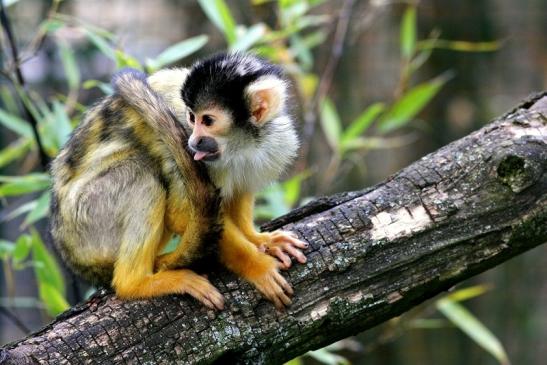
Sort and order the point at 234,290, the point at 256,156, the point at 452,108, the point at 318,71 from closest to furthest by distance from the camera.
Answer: the point at 234,290 → the point at 256,156 → the point at 318,71 → the point at 452,108

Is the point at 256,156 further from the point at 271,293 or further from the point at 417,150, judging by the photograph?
the point at 417,150

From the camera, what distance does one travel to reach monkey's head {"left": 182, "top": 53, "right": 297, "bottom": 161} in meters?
2.88

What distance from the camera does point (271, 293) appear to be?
2684 mm

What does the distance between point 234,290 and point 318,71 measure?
10.8 ft

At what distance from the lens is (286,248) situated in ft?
9.25

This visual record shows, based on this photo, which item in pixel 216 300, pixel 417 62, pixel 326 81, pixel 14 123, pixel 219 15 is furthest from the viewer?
pixel 417 62

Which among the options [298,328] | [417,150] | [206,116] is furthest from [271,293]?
[417,150]

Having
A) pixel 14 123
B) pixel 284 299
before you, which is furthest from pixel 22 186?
pixel 284 299

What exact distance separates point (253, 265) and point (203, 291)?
0.22 meters

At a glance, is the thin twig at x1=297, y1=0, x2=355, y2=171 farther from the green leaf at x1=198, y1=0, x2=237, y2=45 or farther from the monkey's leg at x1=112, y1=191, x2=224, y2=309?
the monkey's leg at x1=112, y1=191, x2=224, y2=309

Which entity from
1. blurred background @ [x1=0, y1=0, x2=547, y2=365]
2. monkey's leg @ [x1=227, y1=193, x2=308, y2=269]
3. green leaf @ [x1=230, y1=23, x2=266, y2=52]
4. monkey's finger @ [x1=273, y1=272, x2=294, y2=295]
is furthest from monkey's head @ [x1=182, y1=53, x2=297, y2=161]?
blurred background @ [x1=0, y1=0, x2=547, y2=365]

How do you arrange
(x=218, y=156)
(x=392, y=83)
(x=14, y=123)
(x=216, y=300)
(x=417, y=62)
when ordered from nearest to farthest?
(x=216, y=300) → (x=218, y=156) → (x=14, y=123) → (x=417, y=62) → (x=392, y=83)

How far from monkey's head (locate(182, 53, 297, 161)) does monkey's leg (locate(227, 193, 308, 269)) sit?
294 mm

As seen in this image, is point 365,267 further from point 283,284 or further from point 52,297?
point 52,297
